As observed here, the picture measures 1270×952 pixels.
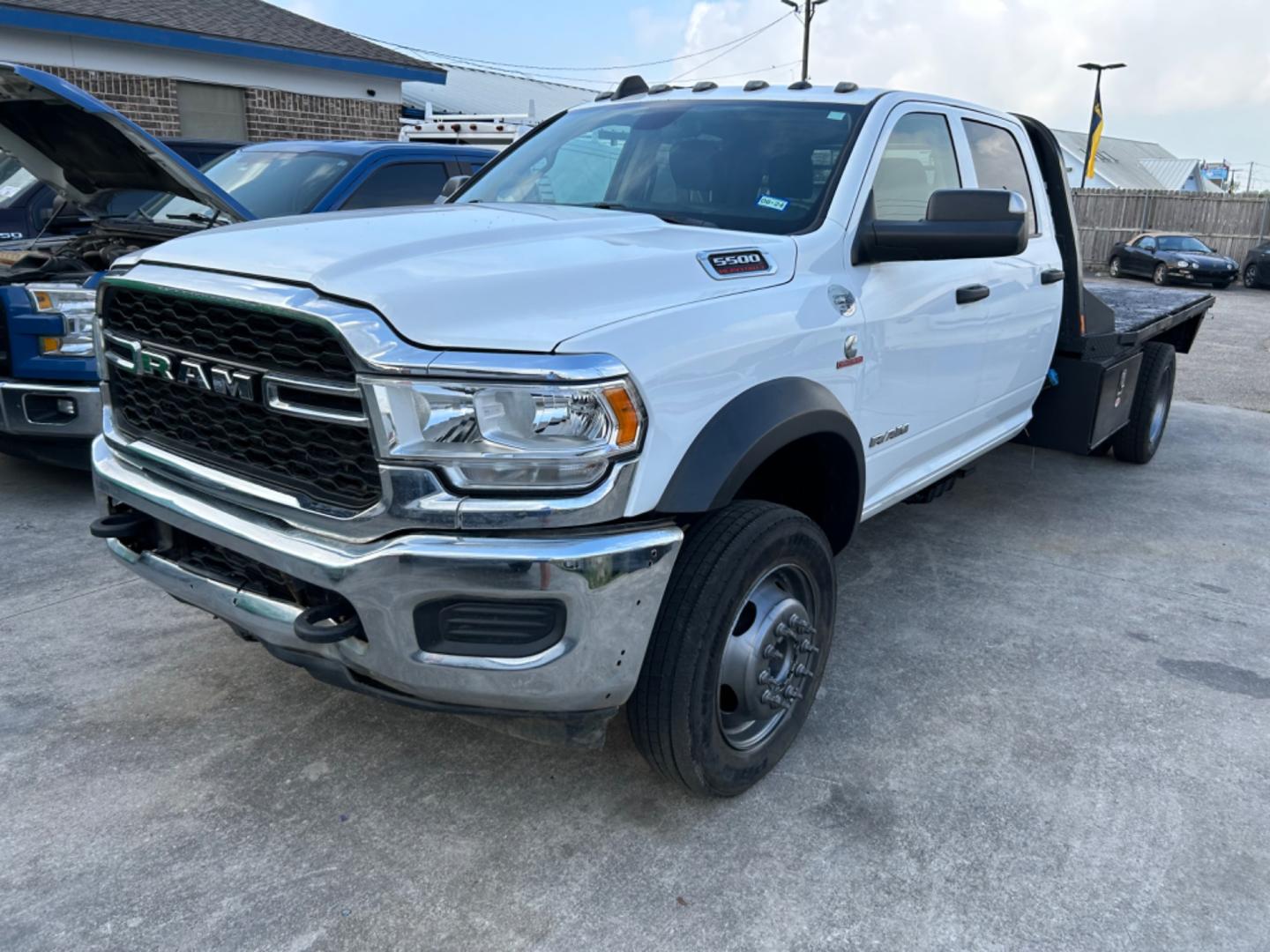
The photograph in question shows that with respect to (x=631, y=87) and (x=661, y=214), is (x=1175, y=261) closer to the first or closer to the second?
(x=631, y=87)

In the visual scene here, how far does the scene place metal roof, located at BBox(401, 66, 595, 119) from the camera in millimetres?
23984

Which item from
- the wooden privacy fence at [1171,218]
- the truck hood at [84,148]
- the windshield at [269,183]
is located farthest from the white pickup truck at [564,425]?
the wooden privacy fence at [1171,218]

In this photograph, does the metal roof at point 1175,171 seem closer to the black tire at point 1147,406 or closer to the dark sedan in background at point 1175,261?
the dark sedan in background at point 1175,261

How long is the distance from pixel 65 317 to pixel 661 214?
3.21 m

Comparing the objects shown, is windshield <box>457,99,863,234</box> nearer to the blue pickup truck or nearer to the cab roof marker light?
the cab roof marker light

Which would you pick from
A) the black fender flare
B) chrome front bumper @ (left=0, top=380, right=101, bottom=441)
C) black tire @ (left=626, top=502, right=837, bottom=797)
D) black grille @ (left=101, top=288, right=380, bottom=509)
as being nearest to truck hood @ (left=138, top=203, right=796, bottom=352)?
black grille @ (left=101, top=288, right=380, bottom=509)

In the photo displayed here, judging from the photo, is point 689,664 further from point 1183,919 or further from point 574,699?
point 1183,919

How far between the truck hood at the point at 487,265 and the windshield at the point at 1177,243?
2592 cm

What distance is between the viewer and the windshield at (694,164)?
3439 mm

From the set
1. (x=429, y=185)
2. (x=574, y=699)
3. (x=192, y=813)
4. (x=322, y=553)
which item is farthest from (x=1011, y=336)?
(x=429, y=185)

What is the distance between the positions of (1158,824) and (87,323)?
493 cm

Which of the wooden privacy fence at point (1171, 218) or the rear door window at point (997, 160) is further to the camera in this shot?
the wooden privacy fence at point (1171, 218)

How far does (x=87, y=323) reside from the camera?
16.9 ft

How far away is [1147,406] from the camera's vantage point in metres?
6.49
